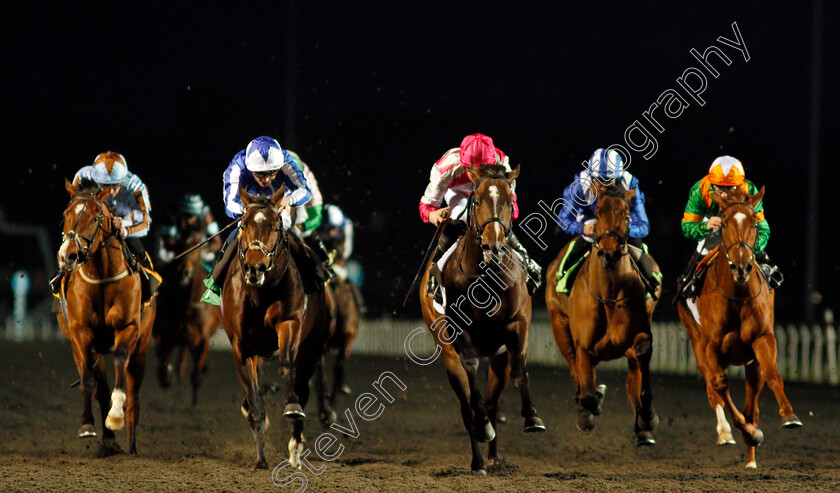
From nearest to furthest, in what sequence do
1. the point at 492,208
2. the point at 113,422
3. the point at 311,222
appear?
1. the point at 492,208
2. the point at 113,422
3. the point at 311,222

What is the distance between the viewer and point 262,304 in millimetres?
8562

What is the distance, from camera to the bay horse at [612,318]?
8070 millimetres

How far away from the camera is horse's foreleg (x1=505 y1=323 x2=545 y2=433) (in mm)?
7918

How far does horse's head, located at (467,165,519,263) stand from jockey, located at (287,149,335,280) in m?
2.53

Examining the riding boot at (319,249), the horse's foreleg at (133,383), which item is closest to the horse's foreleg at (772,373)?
the riding boot at (319,249)

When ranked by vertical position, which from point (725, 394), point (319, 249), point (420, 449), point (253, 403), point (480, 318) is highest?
point (319, 249)

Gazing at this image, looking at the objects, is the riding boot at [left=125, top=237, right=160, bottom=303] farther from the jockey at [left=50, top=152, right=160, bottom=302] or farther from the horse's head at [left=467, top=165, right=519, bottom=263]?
the horse's head at [left=467, top=165, right=519, bottom=263]

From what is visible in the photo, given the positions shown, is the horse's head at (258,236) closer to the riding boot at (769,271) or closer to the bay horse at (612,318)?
the bay horse at (612,318)

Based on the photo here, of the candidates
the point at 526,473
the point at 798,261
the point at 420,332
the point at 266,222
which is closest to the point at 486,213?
the point at 266,222

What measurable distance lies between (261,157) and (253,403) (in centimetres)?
209

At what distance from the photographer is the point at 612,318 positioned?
8594mm

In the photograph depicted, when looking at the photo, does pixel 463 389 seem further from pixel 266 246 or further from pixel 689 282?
pixel 689 282

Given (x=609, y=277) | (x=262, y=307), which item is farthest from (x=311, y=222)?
(x=609, y=277)

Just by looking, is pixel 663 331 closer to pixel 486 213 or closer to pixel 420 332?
pixel 420 332
